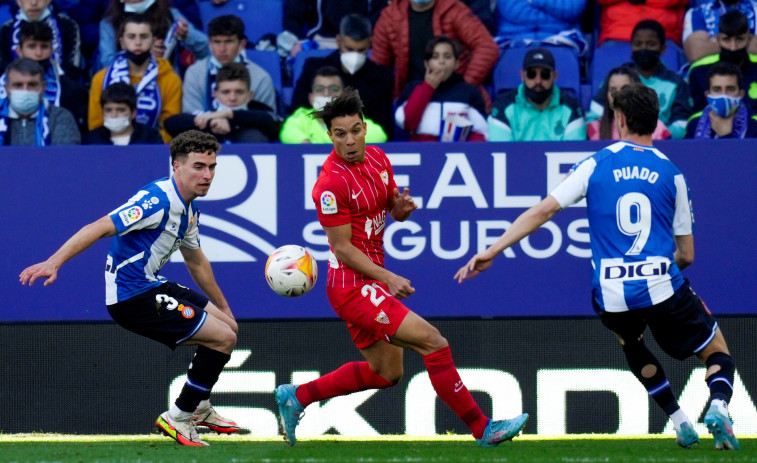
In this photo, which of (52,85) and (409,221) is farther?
(52,85)

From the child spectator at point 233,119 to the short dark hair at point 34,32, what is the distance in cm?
171

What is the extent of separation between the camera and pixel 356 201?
6.30 metres

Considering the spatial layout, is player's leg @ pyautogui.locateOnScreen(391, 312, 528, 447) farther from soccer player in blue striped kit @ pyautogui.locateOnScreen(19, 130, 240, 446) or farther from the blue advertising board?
the blue advertising board

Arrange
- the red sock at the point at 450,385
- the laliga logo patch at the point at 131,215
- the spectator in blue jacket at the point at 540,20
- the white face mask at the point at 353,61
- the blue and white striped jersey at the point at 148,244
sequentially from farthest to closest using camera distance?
the spectator in blue jacket at the point at 540,20
the white face mask at the point at 353,61
the blue and white striped jersey at the point at 148,244
the laliga logo patch at the point at 131,215
the red sock at the point at 450,385

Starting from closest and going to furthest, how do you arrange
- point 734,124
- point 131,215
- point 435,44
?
point 131,215 → point 734,124 → point 435,44

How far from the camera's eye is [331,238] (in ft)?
20.5

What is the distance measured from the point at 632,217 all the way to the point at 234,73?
4479 millimetres

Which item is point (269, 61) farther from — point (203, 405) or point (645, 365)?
point (645, 365)

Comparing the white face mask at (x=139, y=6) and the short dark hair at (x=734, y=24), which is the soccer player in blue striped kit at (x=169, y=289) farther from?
the short dark hair at (x=734, y=24)

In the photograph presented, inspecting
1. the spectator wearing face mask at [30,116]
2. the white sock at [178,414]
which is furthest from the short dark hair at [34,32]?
the white sock at [178,414]

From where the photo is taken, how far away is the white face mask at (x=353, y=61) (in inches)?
379

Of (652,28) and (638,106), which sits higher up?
(652,28)

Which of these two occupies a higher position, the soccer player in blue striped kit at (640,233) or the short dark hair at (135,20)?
the short dark hair at (135,20)

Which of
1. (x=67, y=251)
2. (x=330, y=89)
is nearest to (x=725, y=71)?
(x=330, y=89)
